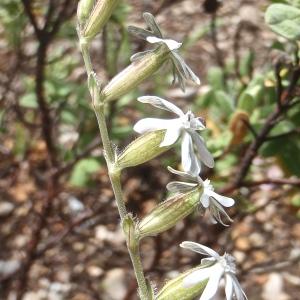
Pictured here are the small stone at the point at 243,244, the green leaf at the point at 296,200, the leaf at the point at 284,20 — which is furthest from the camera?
the small stone at the point at 243,244

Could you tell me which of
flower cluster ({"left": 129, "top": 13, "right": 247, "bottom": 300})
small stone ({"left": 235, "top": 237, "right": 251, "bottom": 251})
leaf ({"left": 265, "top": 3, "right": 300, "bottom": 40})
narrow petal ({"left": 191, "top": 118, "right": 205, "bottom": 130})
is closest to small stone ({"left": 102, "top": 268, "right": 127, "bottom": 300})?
small stone ({"left": 235, "top": 237, "right": 251, "bottom": 251})

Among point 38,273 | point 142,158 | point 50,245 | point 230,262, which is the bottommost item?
point 38,273

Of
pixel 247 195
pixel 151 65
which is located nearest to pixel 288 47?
pixel 247 195

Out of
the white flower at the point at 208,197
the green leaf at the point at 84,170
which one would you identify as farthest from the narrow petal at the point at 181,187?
the green leaf at the point at 84,170

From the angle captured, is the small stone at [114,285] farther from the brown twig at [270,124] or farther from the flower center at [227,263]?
the flower center at [227,263]

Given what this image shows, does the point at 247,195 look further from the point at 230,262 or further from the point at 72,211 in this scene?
the point at 230,262
